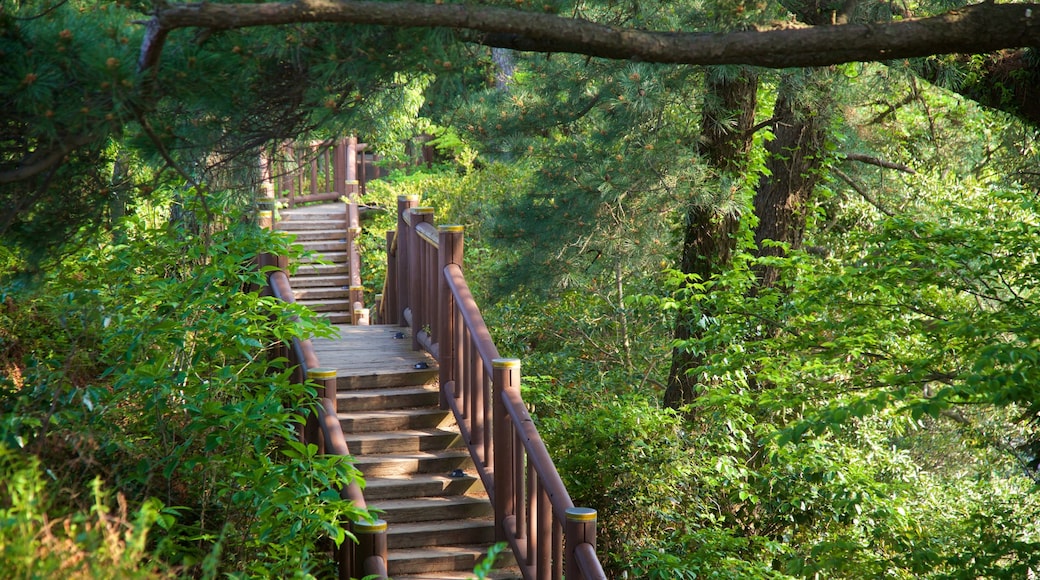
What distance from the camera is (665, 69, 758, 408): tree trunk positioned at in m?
8.28

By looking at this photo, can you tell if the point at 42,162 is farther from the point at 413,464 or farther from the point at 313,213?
the point at 313,213

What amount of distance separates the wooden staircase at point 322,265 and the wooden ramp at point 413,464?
630 centimetres

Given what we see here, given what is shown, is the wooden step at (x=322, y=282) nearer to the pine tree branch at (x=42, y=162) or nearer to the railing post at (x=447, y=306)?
the railing post at (x=447, y=306)

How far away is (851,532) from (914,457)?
7426 millimetres

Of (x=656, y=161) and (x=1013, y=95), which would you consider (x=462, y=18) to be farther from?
(x=656, y=161)

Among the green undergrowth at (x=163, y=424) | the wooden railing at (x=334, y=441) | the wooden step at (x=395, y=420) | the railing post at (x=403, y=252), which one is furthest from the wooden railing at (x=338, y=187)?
the green undergrowth at (x=163, y=424)

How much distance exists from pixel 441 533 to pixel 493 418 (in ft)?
2.67

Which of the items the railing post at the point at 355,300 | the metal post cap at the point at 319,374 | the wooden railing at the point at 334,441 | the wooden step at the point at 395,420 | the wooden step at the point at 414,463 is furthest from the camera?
the railing post at the point at 355,300

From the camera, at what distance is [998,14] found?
391 cm

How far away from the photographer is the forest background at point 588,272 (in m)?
3.30

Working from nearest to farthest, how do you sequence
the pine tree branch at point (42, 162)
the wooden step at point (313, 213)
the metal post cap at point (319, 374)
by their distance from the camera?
the pine tree branch at point (42, 162)
the metal post cap at point (319, 374)
the wooden step at point (313, 213)

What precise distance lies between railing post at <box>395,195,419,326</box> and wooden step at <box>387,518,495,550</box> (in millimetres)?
2341

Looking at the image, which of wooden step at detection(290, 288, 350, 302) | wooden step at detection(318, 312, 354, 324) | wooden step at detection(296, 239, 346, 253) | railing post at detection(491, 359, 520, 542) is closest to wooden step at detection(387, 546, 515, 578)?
railing post at detection(491, 359, 520, 542)

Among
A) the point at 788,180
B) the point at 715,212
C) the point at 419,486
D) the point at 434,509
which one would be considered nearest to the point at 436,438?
the point at 419,486
